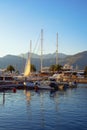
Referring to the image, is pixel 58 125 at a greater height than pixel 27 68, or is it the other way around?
pixel 27 68

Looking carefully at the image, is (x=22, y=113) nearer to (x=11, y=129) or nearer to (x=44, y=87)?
(x=11, y=129)

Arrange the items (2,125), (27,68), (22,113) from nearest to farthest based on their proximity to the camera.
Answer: (2,125) < (22,113) < (27,68)

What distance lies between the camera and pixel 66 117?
41.5 m

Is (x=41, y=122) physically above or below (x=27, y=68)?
below

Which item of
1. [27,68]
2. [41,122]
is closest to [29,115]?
[41,122]

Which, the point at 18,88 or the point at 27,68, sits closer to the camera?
the point at 18,88

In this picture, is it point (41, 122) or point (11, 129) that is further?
point (41, 122)

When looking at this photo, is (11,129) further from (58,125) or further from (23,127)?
(58,125)

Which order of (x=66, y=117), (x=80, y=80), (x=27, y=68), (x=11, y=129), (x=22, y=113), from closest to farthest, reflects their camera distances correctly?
(x=11, y=129) → (x=66, y=117) → (x=22, y=113) → (x=27, y=68) → (x=80, y=80)

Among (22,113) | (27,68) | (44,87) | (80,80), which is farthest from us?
(80,80)

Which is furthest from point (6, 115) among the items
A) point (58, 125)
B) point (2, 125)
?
point (58, 125)

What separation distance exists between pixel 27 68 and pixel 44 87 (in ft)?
76.1

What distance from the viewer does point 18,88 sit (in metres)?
100

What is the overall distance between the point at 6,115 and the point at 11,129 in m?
9.01
